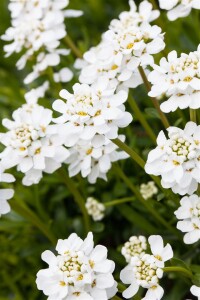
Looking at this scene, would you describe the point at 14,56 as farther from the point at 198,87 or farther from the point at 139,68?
the point at 198,87

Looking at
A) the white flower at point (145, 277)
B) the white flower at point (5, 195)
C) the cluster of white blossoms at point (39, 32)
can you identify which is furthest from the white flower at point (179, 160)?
the cluster of white blossoms at point (39, 32)

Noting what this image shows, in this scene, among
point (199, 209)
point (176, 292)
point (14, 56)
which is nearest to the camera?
point (199, 209)

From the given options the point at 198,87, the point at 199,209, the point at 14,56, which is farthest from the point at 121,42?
the point at 14,56

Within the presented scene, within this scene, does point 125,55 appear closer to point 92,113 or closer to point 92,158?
point 92,113

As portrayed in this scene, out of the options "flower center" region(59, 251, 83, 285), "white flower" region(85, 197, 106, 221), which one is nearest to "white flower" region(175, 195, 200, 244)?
"flower center" region(59, 251, 83, 285)

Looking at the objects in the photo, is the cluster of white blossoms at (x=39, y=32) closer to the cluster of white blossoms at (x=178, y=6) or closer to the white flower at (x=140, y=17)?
the white flower at (x=140, y=17)

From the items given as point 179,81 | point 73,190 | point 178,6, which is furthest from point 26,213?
point 178,6

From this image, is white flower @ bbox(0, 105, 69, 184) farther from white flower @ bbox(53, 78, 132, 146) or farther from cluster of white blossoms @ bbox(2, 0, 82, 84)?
cluster of white blossoms @ bbox(2, 0, 82, 84)
